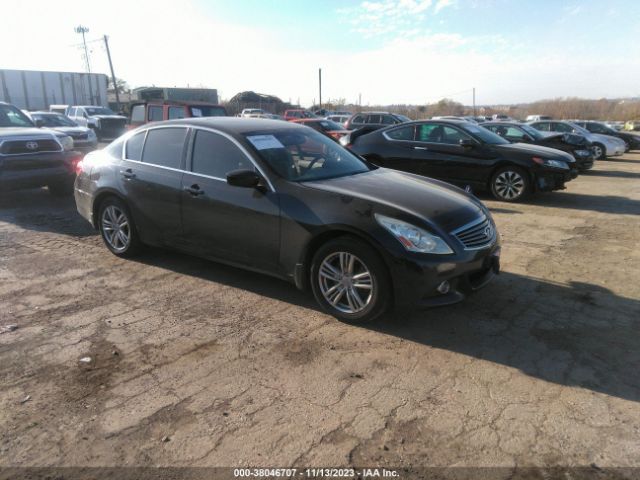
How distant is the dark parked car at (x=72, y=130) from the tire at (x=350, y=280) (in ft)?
48.5

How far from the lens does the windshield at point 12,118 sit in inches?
376

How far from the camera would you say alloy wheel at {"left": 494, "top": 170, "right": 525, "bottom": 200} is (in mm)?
9484

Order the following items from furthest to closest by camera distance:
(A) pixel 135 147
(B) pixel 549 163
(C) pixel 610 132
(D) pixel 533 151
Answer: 1. (C) pixel 610 132
2. (D) pixel 533 151
3. (B) pixel 549 163
4. (A) pixel 135 147

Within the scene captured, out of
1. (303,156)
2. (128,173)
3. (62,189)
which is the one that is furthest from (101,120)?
(303,156)

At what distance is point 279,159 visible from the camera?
15.0ft

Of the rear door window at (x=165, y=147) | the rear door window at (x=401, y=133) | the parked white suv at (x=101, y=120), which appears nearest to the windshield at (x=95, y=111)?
the parked white suv at (x=101, y=120)

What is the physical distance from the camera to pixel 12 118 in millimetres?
9719

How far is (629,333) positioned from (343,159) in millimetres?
3056

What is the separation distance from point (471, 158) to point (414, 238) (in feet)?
21.5

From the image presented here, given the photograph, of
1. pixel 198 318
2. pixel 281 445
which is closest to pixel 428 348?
pixel 281 445

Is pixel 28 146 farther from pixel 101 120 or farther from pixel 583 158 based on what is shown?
pixel 101 120

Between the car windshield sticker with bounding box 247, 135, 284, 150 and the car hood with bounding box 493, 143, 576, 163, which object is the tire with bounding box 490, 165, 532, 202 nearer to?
the car hood with bounding box 493, 143, 576, 163

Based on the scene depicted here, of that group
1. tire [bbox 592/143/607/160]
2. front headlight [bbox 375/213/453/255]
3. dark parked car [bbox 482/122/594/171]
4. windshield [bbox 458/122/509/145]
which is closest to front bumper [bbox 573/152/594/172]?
dark parked car [bbox 482/122/594/171]

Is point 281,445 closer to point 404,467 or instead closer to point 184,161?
point 404,467
